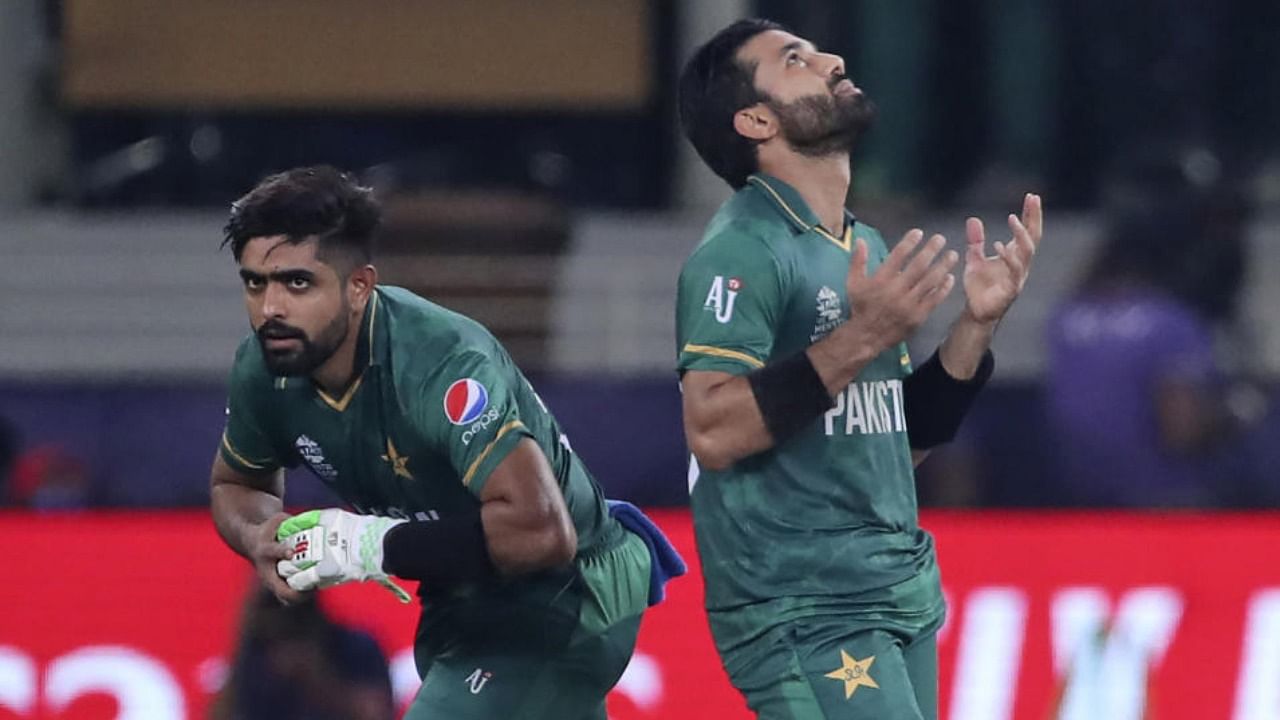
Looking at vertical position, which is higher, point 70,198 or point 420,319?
point 420,319

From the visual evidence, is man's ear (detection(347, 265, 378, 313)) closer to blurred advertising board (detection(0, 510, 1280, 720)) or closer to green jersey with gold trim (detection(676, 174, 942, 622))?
green jersey with gold trim (detection(676, 174, 942, 622))

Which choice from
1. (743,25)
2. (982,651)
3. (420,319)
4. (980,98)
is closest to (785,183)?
(743,25)

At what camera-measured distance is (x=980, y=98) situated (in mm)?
11969

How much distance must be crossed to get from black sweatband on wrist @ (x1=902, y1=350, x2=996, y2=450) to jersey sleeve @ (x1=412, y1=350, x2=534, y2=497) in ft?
2.86

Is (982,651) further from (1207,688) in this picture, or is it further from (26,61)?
(26,61)

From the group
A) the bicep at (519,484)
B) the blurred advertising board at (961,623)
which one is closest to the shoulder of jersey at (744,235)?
the bicep at (519,484)

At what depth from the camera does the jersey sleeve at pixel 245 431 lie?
4824 millimetres

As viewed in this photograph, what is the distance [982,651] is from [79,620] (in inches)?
115

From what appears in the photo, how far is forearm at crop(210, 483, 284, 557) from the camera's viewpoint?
16.1ft

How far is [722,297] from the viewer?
4504 mm

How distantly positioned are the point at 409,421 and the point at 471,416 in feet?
0.64

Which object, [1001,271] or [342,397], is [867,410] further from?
[342,397]

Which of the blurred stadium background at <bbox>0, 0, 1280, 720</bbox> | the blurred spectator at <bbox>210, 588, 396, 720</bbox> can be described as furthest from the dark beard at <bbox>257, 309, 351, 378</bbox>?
the blurred stadium background at <bbox>0, 0, 1280, 720</bbox>

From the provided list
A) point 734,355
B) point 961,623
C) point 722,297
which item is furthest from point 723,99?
point 961,623
